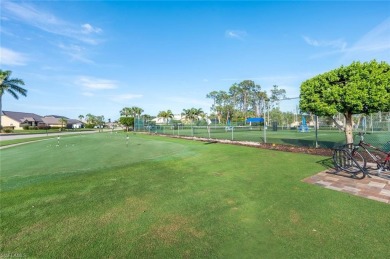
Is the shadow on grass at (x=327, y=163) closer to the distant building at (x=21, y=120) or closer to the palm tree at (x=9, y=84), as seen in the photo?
the palm tree at (x=9, y=84)

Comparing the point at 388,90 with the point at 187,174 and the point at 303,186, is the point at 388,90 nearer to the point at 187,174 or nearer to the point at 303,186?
the point at 303,186

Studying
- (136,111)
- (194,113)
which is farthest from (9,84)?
(194,113)

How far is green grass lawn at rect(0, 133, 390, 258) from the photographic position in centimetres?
270

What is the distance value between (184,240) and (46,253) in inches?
68.7

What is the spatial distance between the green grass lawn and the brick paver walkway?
0.32 meters

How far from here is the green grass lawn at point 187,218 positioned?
8.86ft

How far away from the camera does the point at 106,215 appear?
3.63 m

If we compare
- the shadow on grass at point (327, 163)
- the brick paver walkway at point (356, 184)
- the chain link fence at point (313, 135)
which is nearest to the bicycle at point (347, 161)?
the brick paver walkway at point (356, 184)

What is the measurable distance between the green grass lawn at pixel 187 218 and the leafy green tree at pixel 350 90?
3920 mm

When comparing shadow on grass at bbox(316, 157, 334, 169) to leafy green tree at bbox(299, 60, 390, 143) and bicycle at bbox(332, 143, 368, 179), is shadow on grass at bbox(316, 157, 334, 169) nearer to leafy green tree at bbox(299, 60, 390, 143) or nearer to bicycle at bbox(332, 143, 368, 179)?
bicycle at bbox(332, 143, 368, 179)

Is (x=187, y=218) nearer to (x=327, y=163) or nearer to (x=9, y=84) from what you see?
(x=327, y=163)

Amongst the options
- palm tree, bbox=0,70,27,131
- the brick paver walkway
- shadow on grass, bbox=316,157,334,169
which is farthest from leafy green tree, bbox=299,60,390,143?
palm tree, bbox=0,70,27,131

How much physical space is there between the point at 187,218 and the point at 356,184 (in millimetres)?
4343

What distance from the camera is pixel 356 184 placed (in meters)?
5.06
